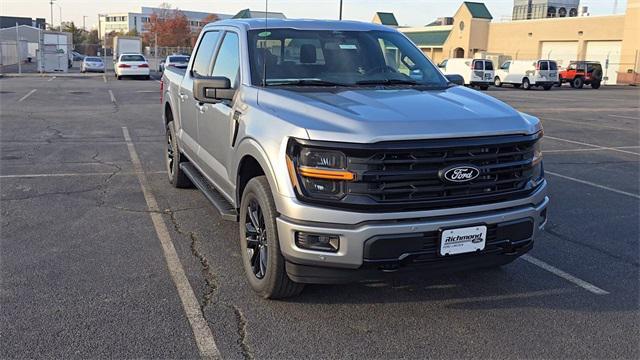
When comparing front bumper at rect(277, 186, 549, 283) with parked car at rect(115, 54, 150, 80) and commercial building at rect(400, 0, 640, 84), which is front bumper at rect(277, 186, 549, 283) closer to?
parked car at rect(115, 54, 150, 80)

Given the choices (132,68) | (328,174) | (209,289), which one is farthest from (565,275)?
(132,68)

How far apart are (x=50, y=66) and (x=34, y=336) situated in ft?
151

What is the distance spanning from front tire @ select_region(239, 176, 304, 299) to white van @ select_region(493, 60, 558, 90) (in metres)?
37.7

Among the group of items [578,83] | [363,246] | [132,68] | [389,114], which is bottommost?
[363,246]

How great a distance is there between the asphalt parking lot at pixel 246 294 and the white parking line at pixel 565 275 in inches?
0.9

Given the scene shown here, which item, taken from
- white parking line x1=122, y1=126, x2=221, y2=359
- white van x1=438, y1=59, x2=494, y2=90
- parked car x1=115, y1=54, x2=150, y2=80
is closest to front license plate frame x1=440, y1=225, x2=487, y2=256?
white parking line x1=122, y1=126, x2=221, y2=359

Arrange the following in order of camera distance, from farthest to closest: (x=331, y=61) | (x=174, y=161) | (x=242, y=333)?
(x=174, y=161) < (x=331, y=61) < (x=242, y=333)

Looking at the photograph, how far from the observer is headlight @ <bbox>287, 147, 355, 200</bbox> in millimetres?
3611

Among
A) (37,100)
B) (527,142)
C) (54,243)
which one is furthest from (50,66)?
(527,142)

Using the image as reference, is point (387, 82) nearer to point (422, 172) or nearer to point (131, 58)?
point (422, 172)

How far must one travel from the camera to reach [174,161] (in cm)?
755

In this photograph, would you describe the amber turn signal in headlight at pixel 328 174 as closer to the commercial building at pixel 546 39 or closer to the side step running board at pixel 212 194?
the side step running board at pixel 212 194

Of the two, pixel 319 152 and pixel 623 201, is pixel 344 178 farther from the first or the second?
pixel 623 201

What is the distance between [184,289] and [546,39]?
60.2 m
